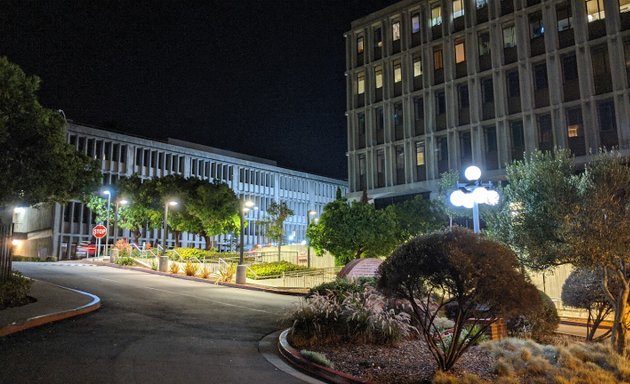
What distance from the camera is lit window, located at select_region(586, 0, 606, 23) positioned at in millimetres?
32875

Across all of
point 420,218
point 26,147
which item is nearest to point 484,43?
point 420,218

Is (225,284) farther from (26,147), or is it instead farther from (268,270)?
(26,147)

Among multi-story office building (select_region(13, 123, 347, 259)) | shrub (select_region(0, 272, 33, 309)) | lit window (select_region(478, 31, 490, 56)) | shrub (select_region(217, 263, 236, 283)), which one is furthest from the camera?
multi-story office building (select_region(13, 123, 347, 259))

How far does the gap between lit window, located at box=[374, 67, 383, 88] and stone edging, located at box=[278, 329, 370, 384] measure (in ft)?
124

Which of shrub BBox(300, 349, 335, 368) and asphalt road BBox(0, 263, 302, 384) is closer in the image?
asphalt road BBox(0, 263, 302, 384)

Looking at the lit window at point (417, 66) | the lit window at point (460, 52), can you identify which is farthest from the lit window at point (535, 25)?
the lit window at point (417, 66)

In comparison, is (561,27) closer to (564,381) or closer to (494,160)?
(494,160)

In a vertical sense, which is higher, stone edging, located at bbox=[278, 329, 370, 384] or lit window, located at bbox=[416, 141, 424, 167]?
lit window, located at bbox=[416, 141, 424, 167]

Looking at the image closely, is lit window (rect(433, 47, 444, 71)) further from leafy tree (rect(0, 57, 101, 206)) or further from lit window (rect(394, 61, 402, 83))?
leafy tree (rect(0, 57, 101, 206))

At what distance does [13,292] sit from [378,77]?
3717 centimetres

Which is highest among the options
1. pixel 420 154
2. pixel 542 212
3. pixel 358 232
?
pixel 420 154

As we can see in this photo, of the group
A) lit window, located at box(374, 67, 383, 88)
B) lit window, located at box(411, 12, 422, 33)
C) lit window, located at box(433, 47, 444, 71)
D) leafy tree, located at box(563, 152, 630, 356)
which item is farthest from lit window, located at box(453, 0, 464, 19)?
leafy tree, located at box(563, 152, 630, 356)

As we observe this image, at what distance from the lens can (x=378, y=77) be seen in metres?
45.5

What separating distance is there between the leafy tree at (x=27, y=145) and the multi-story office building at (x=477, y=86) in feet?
99.0
